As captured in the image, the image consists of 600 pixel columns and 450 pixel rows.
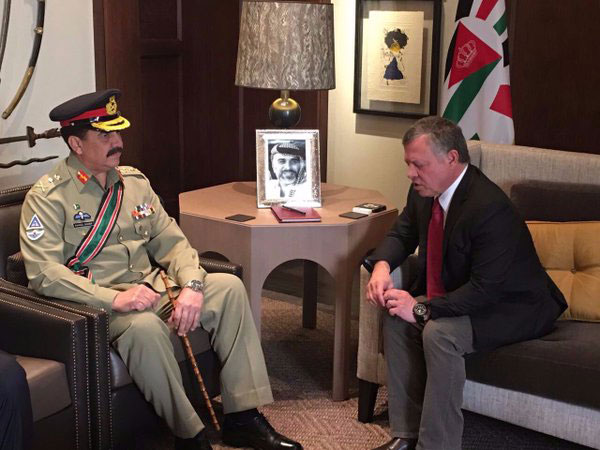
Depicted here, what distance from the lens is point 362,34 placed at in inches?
186

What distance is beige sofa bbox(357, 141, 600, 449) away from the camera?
2705 millimetres

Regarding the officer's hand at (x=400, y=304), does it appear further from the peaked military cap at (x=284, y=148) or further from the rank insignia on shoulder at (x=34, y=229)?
the rank insignia on shoulder at (x=34, y=229)

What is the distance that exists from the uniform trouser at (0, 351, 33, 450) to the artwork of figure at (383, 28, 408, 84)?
107 inches

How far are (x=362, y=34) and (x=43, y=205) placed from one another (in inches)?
93.2

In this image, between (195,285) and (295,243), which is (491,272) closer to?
(295,243)

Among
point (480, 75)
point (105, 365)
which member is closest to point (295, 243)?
point (105, 365)

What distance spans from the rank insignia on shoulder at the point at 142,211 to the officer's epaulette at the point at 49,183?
263 mm

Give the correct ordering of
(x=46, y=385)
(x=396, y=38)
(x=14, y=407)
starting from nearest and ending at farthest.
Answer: (x=14, y=407) → (x=46, y=385) → (x=396, y=38)

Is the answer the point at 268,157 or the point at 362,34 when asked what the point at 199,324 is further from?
the point at 362,34

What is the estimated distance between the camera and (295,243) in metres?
3.27

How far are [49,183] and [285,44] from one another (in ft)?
3.41

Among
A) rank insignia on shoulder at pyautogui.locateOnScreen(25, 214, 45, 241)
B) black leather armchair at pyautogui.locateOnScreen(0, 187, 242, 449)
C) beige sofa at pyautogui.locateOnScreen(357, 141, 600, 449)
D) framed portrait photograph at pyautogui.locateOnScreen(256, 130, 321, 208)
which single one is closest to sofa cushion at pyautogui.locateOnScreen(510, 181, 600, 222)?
beige sofa at pyautogui.locateOnScreen(357, 141, 600, 449)

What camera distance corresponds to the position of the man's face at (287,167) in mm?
3502

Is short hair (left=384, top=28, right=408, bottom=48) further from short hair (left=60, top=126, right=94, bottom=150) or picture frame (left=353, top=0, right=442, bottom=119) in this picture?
short hair (left=60, top=126, right=94, bottom=150)
